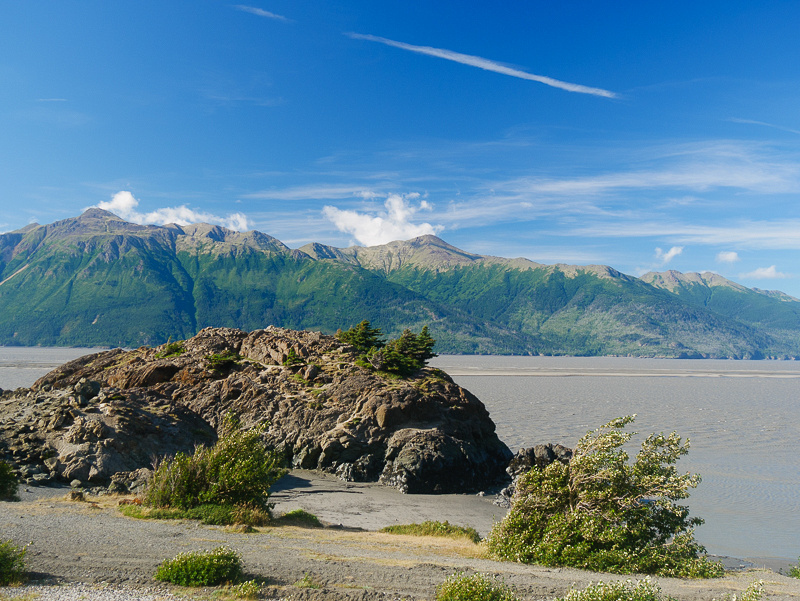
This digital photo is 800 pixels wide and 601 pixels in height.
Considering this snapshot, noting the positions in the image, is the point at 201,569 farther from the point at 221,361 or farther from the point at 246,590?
the point at 221,361

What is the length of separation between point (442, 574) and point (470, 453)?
74.0 ft

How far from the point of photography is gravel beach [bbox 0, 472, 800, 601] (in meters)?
12.5

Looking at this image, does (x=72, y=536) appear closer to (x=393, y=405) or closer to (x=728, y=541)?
(x=393, y=405)

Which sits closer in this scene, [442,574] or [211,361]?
[442,574]

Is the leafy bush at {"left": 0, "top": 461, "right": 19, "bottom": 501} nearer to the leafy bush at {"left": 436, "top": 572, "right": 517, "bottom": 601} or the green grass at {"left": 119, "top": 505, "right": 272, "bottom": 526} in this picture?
the green grass at {"left": 119, "top": 505, "right": 272, "bottom": 526}

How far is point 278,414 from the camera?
4047cm

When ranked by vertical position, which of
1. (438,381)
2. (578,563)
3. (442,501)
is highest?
(438,381)

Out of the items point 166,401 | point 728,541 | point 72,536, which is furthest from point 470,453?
point 72,536

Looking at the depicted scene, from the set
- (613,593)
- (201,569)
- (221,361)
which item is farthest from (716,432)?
(201,569)

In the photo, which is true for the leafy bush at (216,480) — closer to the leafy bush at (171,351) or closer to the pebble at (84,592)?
the pebble at (84,592)

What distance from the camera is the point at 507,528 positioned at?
60.6 feet

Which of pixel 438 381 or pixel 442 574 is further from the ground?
pixel 438 381

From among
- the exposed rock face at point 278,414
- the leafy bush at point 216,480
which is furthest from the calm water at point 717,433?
the leafy bush at point 216,480

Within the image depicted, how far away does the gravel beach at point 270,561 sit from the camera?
1252 cm
